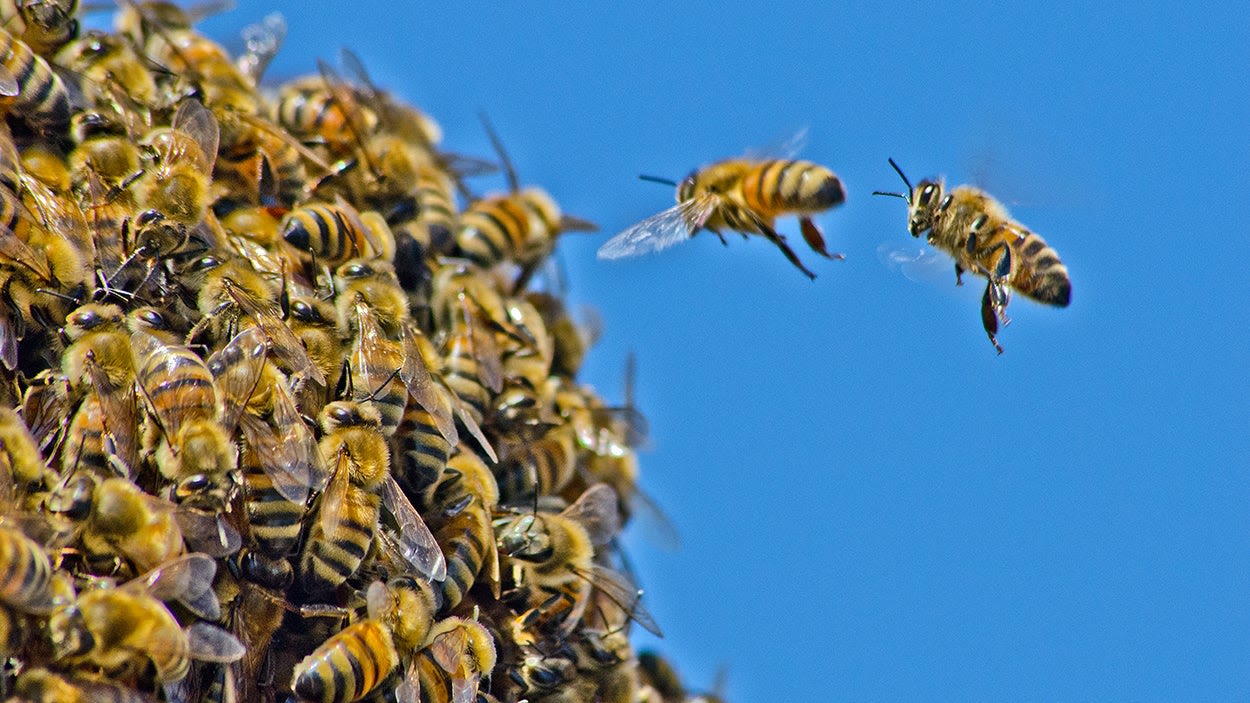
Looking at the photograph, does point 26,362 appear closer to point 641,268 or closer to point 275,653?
point 275,653

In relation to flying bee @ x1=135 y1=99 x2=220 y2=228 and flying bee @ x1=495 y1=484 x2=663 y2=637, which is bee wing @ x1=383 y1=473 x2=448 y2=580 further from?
flying bee @ x1=135 y1=99 x2=220 y2=228

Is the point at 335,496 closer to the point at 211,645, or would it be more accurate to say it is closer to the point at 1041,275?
the point at 211,645

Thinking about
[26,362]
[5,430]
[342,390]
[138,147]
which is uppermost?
[138,147]

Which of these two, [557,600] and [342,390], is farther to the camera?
[557,600]

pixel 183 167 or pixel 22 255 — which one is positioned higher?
pixel 183 167

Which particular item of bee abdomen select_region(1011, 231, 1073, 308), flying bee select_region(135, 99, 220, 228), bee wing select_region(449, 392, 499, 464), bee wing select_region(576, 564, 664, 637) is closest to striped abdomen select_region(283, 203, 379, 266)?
flying bee select_region(135, 99, 220, 228)

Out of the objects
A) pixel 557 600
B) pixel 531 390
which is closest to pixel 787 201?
pixel 531 390

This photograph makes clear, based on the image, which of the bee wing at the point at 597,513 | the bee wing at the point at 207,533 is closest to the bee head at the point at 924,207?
the bee wing at the point at 597,513

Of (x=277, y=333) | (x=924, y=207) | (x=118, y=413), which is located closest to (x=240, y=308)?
(x=277, y=333)
